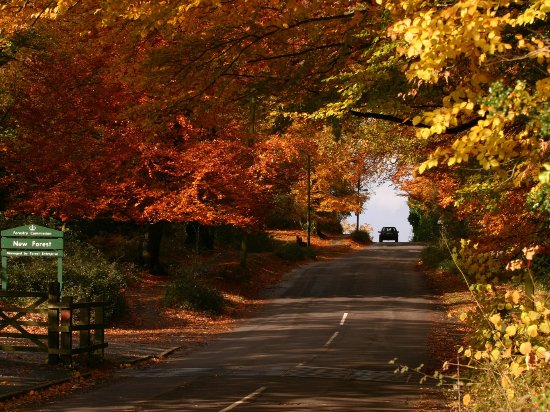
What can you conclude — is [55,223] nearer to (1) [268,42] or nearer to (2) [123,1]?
(1) [268,42]

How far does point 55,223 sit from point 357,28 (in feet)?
57.9

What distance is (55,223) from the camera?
30531 millimetres

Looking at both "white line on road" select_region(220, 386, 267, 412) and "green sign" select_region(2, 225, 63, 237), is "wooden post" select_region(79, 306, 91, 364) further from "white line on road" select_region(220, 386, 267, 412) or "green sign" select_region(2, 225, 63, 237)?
"white line on road" select_region(220, 386, 267, 412)

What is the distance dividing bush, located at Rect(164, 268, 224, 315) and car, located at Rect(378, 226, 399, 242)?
57.9 m

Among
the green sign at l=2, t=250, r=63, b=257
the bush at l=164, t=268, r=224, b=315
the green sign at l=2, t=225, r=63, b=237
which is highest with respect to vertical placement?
the green sign at l=2, t=225, r=63, b=237

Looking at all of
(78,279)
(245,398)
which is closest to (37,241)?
(78,279)

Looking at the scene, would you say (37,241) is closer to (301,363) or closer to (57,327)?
(57,327)

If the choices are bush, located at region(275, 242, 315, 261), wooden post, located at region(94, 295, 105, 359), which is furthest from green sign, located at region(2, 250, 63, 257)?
bush, located at region(275, 242, 315, 261)

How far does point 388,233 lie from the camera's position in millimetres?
86938

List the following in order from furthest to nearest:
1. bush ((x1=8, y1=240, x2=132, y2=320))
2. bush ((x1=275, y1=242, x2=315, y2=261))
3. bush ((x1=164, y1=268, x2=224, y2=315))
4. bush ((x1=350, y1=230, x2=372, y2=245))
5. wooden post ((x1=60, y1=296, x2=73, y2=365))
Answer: bush ((x1=350, y1=230, x2=372, y2=245)) < bush ((x1=275, y1=242, x2=315, y2=261)) < bush ((x1=164, y1=268, x2=224, y2=315)) < bush ((x1=8, y1=240, x2=132, y2=320)) < wooden post ((x1=60, y1=296, x2=73, y2=365))

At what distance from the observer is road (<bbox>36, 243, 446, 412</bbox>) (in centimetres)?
1339

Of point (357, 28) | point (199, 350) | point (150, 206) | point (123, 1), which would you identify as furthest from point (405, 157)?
point (123, 1)

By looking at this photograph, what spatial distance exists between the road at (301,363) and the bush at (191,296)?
1723 mm

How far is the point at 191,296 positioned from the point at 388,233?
59.2 meters
